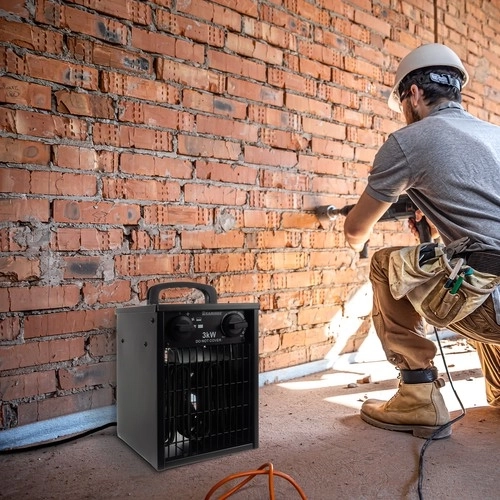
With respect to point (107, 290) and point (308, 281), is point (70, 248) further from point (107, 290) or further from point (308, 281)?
point (308, 281)

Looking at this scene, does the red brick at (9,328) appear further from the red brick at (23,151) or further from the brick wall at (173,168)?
the red brick at (23,151)

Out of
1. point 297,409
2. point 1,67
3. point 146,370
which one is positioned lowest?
point 297,409

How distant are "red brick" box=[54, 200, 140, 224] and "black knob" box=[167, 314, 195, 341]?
56cm

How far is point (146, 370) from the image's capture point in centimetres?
130

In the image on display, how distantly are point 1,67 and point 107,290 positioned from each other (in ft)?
2.51

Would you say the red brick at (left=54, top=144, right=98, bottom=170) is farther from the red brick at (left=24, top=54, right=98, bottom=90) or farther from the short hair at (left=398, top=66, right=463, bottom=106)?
the short hair at (left=398, top=66, right=463, bottom=106)

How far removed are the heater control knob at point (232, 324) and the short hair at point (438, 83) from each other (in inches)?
39.5

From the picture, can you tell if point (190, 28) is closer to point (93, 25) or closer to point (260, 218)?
point (93, 25)

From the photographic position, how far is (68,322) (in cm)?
156

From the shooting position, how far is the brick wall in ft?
4.87

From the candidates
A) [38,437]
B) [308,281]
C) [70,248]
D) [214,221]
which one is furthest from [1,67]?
[308,281]

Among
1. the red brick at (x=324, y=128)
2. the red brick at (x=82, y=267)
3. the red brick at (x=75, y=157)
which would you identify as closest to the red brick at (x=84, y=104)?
the red brick at (x=75, y=157)

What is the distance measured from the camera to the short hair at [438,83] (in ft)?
5.39

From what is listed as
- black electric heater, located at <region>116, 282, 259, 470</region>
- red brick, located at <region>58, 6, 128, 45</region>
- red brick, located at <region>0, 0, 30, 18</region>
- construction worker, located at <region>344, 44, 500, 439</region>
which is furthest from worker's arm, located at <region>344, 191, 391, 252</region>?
red brick, located at <region>0, 0, 30, 18</region>
